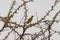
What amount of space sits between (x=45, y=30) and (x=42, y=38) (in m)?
0.03

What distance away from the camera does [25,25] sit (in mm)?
607

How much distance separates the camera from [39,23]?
625 mm

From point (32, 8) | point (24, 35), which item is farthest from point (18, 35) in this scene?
point (32, 8)

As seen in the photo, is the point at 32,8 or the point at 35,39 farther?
the point at 32,8

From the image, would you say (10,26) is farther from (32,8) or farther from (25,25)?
(32,8)

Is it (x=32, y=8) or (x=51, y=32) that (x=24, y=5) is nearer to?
(x=51, y=32)

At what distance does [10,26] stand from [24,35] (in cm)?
5

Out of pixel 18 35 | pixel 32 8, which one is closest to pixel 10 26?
pixel 18 35

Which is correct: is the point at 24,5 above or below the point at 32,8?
above

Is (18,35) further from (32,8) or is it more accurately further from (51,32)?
(32,8)

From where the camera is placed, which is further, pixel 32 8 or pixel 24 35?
pixel 32 8

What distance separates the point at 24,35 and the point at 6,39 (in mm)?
62

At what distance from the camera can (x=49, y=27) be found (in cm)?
63

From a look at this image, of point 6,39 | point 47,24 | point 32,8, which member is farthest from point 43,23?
point 32,8
